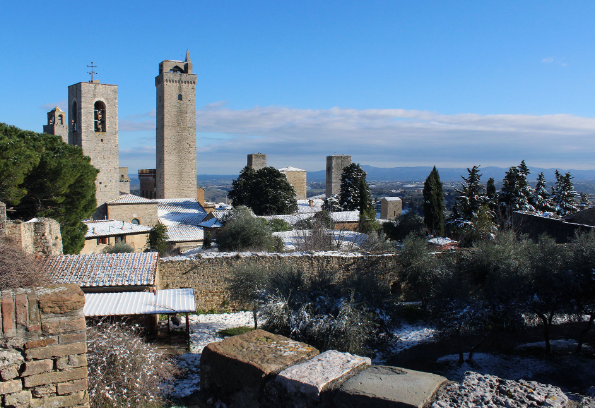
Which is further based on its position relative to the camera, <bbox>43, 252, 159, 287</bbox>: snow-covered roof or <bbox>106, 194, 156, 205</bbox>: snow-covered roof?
<bbox>106, 194, 156, 205</bbox>: snow-covered roof

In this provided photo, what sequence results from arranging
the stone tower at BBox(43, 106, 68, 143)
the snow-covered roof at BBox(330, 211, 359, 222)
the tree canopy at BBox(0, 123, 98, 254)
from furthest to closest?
the stone tower at BBox(43, 106, 68, 143) → the snow-covered roof at BBox(330, 211, 359, 222) → the tree canopy at BBox(0, 123, 98, 254)

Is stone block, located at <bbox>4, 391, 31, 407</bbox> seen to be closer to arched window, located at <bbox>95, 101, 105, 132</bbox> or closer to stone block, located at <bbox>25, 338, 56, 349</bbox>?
stone block, located at <bbox>25, 338, 56, 349</bbox>

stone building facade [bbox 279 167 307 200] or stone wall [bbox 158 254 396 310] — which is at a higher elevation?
stone building facade [bbox 279 167 307 200]

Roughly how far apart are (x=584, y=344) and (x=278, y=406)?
30.4 feet

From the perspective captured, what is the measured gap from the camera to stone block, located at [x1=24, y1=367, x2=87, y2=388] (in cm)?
304

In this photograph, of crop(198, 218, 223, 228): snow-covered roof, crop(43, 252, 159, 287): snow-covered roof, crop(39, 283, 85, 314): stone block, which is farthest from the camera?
crop(198, 218, 223, 228): snow-covered roof

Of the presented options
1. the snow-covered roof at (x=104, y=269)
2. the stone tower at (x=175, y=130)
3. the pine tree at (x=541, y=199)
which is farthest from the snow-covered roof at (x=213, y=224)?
the pine tree at (x=541, y=199)

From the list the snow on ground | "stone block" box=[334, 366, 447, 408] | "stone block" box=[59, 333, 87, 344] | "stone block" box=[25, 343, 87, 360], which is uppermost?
"stone block" box=[334, 366, 447, 408]

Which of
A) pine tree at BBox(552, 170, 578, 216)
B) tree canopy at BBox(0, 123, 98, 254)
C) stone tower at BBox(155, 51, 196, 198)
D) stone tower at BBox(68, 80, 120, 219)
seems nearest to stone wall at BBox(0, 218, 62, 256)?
tree canopy at BBox(0, 123, 98, 254)

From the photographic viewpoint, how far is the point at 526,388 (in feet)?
6.89

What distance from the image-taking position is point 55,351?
3.09 metres

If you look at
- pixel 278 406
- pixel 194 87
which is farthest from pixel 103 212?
pixel 278 406

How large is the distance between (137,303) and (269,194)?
2704cm

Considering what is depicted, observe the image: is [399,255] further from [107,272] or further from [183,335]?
[107,272]
